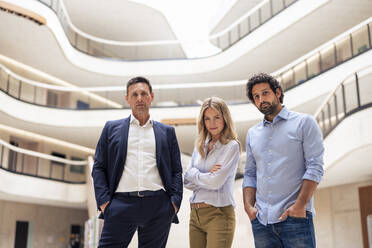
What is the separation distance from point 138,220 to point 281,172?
40.5 inches

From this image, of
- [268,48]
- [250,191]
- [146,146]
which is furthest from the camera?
[268,48]

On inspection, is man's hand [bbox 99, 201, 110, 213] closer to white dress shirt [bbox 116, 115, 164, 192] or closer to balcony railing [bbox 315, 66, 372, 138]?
white dress shirt [bbox 116, 115, 164, 192]

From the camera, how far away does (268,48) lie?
53.8 feet

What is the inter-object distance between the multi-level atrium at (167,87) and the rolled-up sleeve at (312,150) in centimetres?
498

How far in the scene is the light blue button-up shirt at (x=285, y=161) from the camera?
2.57 metres

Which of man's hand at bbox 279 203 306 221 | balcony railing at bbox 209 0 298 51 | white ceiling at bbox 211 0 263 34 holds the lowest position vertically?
man's hand at bbox 279 203 306 221

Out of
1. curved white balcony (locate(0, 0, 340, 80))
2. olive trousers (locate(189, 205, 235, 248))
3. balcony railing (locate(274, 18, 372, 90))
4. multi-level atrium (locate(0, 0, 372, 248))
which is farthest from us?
curved white balcony (locate(0, 0, 340, 80))

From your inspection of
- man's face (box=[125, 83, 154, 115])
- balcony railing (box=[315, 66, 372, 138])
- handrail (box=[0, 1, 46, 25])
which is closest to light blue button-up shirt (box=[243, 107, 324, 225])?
man's face (box=[125, 83, 154, 115])

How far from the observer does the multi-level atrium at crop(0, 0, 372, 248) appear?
9289 mm

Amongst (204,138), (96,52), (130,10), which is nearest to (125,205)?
(204,138)

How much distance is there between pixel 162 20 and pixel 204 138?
17476 millimetres

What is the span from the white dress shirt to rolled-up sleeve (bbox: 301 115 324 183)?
106cm

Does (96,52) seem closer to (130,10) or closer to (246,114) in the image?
(130,10)

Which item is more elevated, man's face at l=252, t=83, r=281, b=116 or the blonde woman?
man's face at l=252, t=83, r=281, b=116
